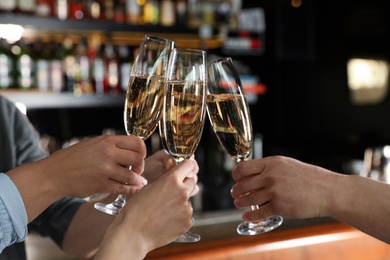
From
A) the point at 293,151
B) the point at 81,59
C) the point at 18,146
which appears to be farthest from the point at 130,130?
the point at 293,151

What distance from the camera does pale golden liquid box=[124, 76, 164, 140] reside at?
119 centimetres

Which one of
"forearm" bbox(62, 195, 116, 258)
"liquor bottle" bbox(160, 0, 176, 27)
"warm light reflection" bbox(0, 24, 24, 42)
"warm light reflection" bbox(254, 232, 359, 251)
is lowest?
"warm light reflection" bbox(254, 232, 359, 251)

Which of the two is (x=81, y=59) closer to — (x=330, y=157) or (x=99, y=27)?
(x=99, y=27)

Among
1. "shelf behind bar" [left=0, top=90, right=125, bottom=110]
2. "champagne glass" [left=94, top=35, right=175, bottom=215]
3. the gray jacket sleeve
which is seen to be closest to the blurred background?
"shelf behind bar" [left=0, top=90, right=125, bottom=110]

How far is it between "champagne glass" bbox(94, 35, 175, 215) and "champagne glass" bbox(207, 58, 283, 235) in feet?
0.38

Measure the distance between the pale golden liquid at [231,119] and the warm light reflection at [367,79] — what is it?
13.9 feet

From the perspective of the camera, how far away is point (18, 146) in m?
1.78

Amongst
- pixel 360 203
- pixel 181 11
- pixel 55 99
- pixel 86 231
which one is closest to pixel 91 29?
pixel 55 99

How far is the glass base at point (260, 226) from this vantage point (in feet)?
4.13

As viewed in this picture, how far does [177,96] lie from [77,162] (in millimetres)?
231

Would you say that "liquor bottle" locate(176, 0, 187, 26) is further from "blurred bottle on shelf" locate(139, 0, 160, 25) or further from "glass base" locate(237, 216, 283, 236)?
"glass base" locate(237, 216, 283, 236)

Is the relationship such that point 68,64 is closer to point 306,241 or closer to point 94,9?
point 94,9

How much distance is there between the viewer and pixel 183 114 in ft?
3.77

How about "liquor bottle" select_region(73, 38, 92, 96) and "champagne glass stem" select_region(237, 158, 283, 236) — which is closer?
"champagne glass stem" select_region(237, 158, 283, 236)
